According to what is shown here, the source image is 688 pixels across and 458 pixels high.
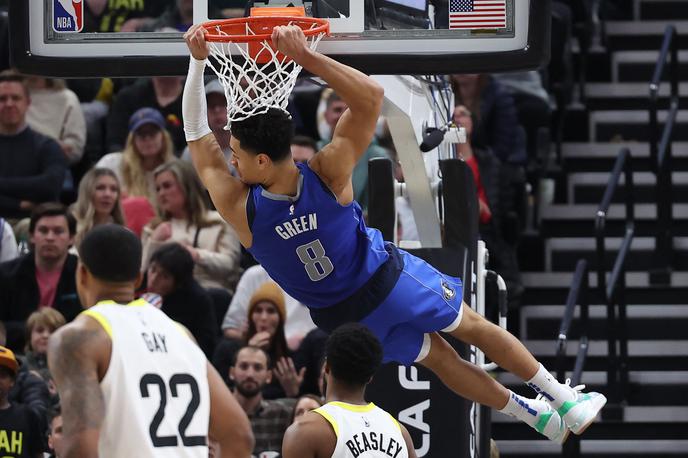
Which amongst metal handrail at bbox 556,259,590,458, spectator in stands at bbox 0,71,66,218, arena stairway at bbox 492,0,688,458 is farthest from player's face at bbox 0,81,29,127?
metal handrail at bbox 556,259,590,458

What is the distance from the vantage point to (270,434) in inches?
386

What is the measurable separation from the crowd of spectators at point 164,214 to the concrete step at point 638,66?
146 cm

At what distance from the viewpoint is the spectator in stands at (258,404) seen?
980cm

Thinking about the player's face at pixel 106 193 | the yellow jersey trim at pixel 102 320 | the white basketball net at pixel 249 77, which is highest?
the white basketball net at pixel 249 77

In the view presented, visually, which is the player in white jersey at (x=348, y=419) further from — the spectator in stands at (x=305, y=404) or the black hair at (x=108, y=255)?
the spectator in stands at (x=305, y=404)

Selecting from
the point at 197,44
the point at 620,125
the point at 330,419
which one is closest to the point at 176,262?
the point at 330,419

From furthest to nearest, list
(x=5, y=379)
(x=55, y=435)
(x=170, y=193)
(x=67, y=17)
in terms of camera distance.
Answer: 1. (x=170, y=193)
2. (x=55, y=435)
3. (x=5, y=379)
4. (x=67, y=17)

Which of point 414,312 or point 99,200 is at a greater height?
point 414,312

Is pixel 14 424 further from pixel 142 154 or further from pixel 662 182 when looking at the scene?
pixel 662 182

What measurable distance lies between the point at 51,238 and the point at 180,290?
0.98 m

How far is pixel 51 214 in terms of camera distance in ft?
35.8

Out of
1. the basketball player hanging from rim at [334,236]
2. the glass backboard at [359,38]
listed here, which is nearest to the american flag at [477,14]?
the glass backboard at [359,38]

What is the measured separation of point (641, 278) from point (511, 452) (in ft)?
7.26

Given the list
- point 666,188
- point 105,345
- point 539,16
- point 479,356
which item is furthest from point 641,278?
point 105,345
